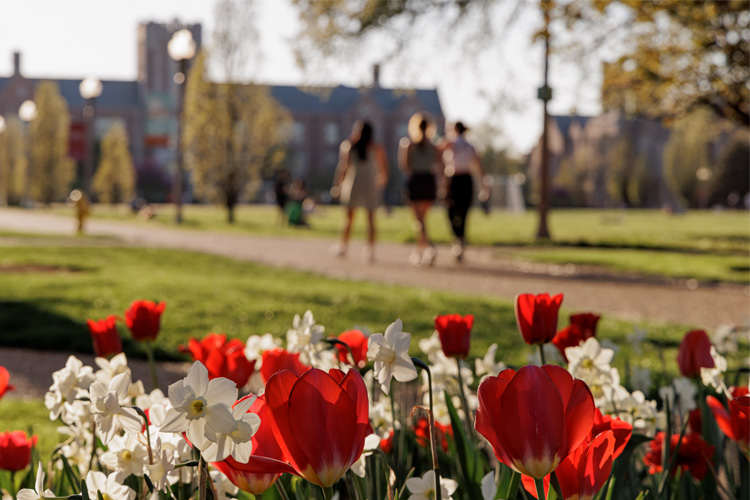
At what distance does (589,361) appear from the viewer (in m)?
1.61

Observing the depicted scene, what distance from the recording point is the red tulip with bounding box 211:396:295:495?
875mm

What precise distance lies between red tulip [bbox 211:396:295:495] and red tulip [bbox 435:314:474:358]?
700 mm

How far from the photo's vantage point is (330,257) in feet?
41.6

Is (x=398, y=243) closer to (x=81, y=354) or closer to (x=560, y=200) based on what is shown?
(x=81, y=354)

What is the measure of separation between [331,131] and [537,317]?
234ft

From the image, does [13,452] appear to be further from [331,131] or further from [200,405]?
[331,131]

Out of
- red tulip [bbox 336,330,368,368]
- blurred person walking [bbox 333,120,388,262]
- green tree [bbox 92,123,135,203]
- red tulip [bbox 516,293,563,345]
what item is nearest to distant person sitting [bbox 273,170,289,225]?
blurred person walking [bbox 333,120,388,262]

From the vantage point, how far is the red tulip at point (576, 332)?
6.05 feet

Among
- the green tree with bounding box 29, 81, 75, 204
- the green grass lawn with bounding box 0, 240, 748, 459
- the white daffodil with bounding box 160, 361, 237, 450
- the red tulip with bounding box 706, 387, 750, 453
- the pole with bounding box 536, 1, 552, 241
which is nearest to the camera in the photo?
the white daffodil with bounding box 160, 361, 237, 450

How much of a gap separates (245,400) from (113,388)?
0.34 meters

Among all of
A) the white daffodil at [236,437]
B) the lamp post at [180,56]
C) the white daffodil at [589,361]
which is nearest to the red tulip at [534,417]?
the white daffodil at [236,437]

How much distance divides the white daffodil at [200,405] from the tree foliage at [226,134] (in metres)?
27.7

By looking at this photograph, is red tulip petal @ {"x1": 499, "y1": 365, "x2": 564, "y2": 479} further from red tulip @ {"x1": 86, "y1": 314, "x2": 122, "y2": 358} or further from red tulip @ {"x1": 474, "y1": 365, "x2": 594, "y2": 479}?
red tulip @ {"x1": 86, "y1": 314, "x2": 122, "y2": 358}

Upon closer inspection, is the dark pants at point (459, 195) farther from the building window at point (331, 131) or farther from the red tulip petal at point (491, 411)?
the building window at point (331, 131)
